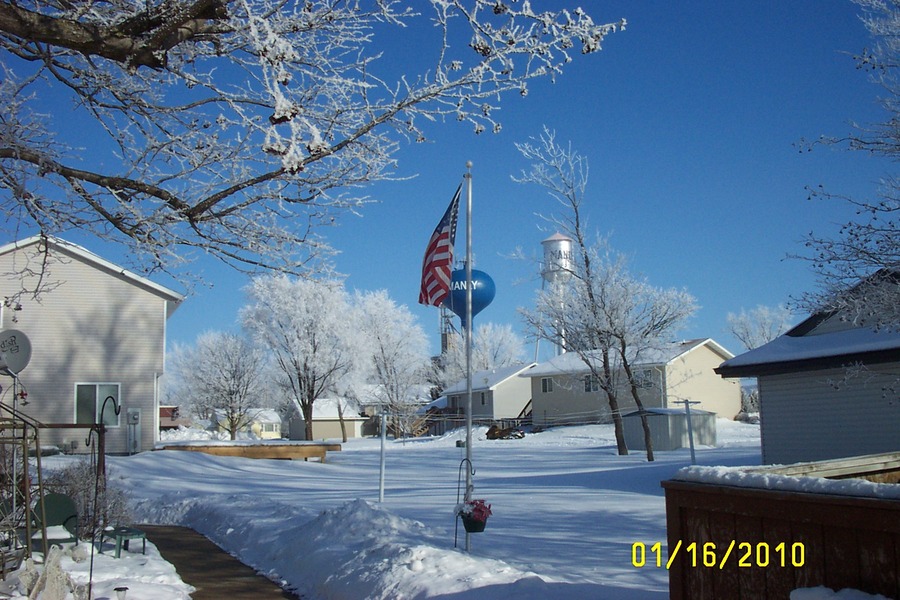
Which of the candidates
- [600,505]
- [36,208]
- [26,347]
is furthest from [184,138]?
[600,505]

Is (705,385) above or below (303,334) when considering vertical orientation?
below

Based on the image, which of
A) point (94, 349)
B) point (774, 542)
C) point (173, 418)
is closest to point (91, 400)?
point (94, 349)

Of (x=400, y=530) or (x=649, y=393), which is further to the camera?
(x=649, y=393)

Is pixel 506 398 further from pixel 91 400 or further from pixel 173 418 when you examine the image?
pixel 91 400

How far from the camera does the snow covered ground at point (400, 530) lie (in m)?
7.58

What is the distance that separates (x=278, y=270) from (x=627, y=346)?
2220cm

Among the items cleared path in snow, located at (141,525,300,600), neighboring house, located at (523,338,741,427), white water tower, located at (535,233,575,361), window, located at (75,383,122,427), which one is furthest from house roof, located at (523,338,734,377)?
cleared path in snow, located at (141,525,300,600)

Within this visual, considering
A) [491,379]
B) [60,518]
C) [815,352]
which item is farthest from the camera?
[491,379]

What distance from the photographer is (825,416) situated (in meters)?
16.8

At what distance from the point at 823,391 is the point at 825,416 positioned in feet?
1.67

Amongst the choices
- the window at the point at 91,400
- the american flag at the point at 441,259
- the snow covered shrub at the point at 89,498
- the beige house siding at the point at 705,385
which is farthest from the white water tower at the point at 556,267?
the snow covered shrub at the point at 89,498

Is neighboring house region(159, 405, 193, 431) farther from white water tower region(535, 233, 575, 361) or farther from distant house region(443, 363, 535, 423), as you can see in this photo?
white water tower region(535, 233, 575, 361)

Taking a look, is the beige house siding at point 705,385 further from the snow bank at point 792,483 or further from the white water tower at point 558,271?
the snow bank at point 792,483
